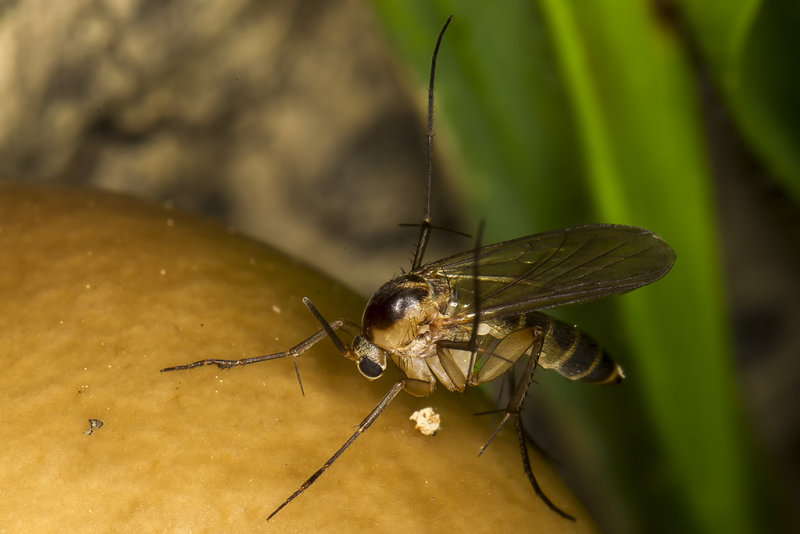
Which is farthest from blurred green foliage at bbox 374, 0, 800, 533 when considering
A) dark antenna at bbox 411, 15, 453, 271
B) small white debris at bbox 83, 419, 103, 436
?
small white debris at bbox 83, 419, 103, 436

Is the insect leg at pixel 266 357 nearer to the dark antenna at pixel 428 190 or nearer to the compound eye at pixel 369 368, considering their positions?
the compound eye at pixel 369 368

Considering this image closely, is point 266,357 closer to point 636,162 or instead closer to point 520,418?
point 520,418

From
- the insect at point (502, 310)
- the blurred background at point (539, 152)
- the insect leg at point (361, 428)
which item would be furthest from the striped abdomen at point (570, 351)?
the insect leg at point (361, 428)

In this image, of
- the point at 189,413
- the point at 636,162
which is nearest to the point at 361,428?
the point at 189,413

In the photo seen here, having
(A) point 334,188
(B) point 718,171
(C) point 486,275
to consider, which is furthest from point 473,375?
(B) point 718,171

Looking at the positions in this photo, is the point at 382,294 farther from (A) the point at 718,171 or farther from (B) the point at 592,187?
(A) the point at 718,171

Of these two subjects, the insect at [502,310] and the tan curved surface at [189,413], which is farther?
the insect at [502,310]
